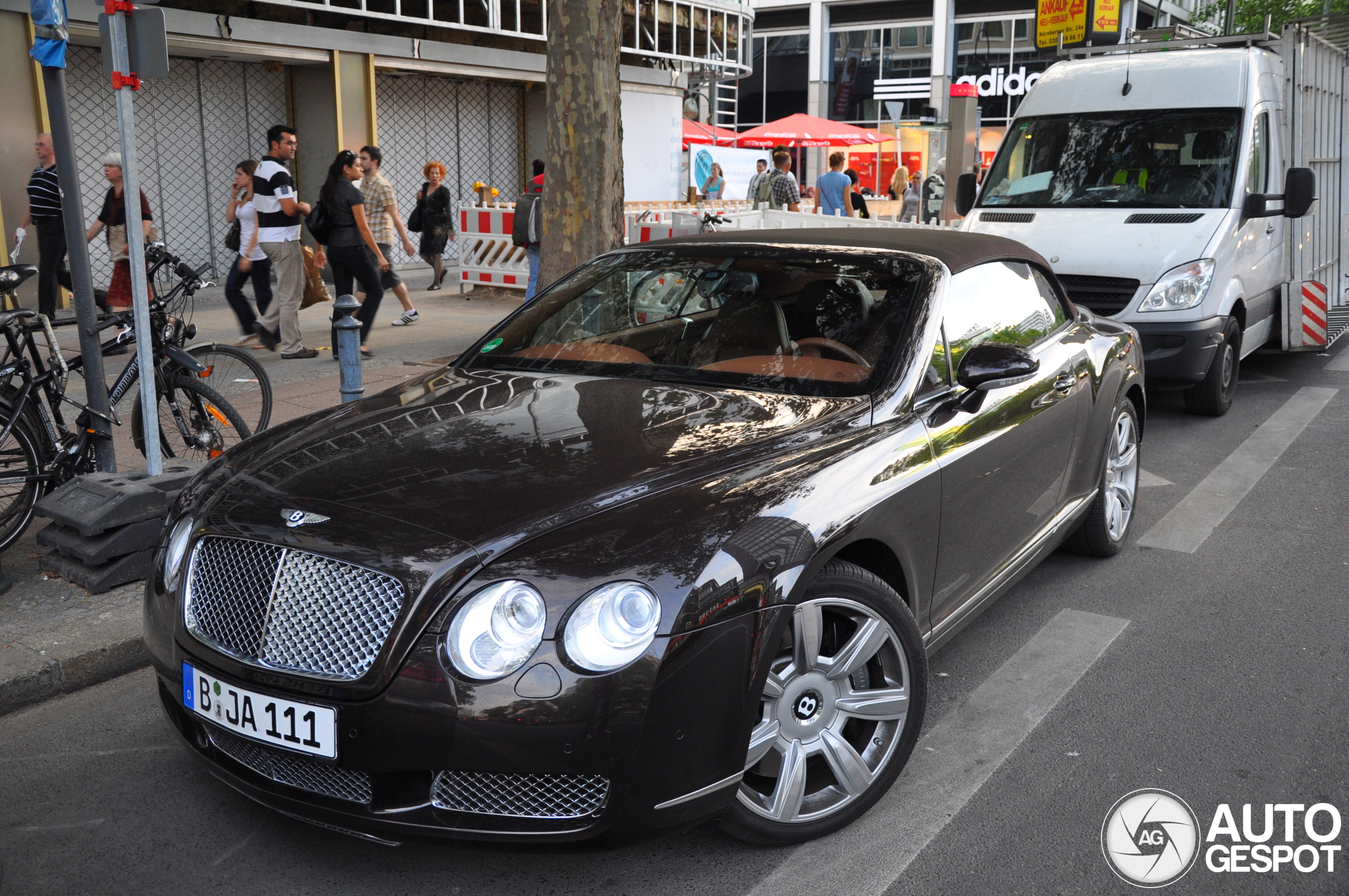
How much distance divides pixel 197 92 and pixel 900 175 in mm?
13714

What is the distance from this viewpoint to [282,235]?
9.80 meters

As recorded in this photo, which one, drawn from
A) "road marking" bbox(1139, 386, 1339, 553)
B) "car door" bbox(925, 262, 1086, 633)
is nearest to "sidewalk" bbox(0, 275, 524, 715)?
"car door" bbox(925, 262, 1086, 633)

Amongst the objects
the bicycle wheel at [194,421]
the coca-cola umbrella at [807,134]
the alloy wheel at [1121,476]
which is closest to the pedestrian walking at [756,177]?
the coca-cola umbrella at [807,134]

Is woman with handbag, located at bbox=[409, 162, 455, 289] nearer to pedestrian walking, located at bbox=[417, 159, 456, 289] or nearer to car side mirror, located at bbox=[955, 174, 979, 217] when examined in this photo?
pedestrian walking, located at bbox=[417, 159, 456, 289]

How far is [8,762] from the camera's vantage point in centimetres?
349

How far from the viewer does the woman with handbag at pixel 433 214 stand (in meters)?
14.6

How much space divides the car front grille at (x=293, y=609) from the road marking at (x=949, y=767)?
43.4 inches

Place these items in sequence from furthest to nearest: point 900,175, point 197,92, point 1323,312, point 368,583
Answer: point 900,175
point 197,92
point 1323,312
point 368,583

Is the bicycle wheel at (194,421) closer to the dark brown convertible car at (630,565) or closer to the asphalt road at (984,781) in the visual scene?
the asphalt road at (984,781)

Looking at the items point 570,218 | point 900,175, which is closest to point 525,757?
point 570,218

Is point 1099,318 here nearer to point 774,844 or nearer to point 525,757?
point 774,844

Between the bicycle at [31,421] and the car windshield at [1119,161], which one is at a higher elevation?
the car windshield at [1119,161]

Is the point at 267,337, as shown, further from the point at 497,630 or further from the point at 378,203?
the point at 497,630

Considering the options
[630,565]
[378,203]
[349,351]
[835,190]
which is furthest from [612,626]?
[835,190]
